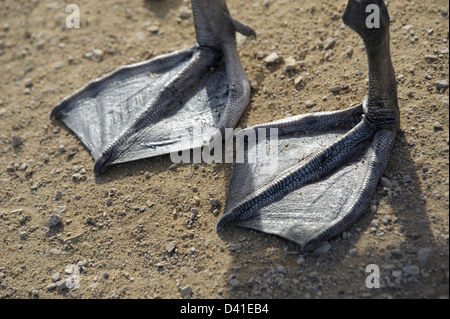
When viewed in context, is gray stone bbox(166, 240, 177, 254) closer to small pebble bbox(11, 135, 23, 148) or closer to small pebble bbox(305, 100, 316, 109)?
small pebble bbox(305, 100, 316, 109)

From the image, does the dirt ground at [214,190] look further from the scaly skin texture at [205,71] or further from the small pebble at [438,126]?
the scaly skin texture at [205,71]

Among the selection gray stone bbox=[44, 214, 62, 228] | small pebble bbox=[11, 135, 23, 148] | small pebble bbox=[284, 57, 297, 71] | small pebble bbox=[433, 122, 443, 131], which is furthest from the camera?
small pebble bbox=[11, 135, 23, 148]

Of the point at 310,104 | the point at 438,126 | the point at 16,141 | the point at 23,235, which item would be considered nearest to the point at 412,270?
the point at 438,126

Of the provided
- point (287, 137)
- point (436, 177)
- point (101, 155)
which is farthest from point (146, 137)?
point (436, 177)

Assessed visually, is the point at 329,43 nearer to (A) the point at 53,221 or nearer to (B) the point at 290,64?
(B) the point at 290,64

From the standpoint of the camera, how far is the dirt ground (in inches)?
113

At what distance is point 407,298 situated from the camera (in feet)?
8.79

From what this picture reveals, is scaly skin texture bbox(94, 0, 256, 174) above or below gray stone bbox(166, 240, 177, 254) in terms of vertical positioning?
above

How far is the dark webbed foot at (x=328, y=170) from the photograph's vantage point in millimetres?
2949

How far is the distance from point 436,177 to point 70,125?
3.00 m

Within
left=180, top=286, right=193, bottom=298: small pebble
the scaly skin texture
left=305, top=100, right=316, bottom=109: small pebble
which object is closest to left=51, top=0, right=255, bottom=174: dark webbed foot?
the scaly skin texture

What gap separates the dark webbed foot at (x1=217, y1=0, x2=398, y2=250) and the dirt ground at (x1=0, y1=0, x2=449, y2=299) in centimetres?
13

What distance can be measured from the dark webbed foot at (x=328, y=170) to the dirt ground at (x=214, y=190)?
0.42ft

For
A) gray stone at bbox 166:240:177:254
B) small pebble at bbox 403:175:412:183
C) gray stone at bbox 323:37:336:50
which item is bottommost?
gray stone at bbox 166:240:177:254
